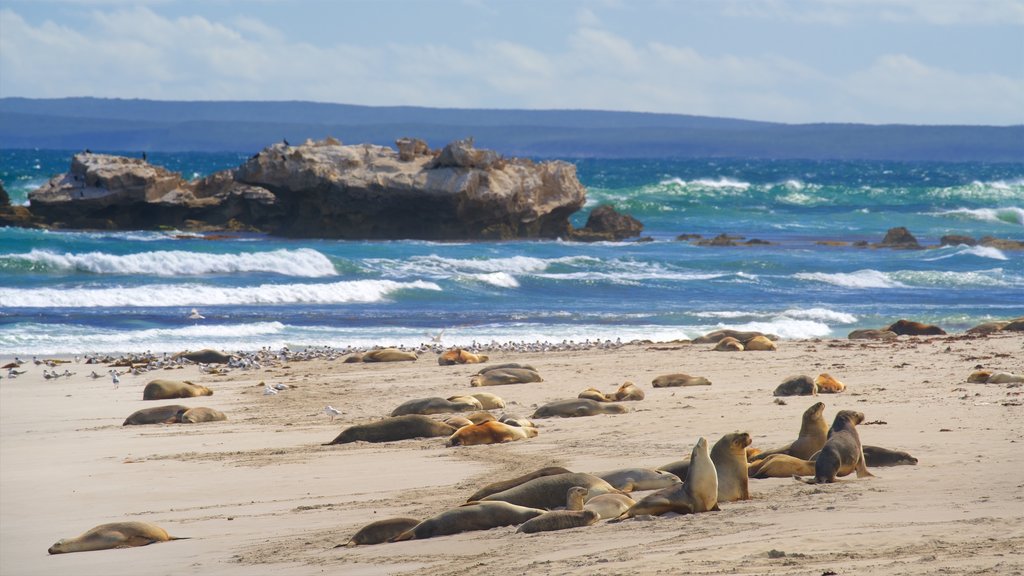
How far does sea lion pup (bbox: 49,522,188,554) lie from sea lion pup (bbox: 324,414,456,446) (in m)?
3.04

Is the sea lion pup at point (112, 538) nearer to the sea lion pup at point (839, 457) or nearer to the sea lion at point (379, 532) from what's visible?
the sea lion at point (379, 532)

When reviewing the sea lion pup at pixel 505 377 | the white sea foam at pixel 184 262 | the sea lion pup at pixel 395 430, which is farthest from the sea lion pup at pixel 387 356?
the white sea foam at pixel 184 262

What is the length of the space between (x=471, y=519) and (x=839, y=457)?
2.19m

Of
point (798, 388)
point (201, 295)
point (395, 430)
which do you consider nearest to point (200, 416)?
point (395, 430)

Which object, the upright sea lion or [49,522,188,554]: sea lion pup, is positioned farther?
[49,522,188,554]: sea lion pup

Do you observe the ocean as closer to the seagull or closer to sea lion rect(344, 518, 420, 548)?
the seagull

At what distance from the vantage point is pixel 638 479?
750 centimetres

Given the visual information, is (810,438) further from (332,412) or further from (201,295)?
(201,295)

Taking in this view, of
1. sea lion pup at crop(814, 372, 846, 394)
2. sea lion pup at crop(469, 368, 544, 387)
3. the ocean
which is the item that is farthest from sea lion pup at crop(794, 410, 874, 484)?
the ocean

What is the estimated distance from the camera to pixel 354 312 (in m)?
22.4

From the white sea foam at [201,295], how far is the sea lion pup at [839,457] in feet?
55.2

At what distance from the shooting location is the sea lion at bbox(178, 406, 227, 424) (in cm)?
1162

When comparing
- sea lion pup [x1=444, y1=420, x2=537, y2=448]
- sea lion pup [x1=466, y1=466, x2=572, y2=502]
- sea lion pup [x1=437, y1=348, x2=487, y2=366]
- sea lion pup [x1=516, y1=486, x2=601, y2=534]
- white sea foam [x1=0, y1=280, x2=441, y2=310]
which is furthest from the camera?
white sea foam [x1=0, y1=280, x2=441, y2=310]

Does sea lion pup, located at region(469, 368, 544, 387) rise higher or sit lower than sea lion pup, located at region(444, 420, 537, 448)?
lower
